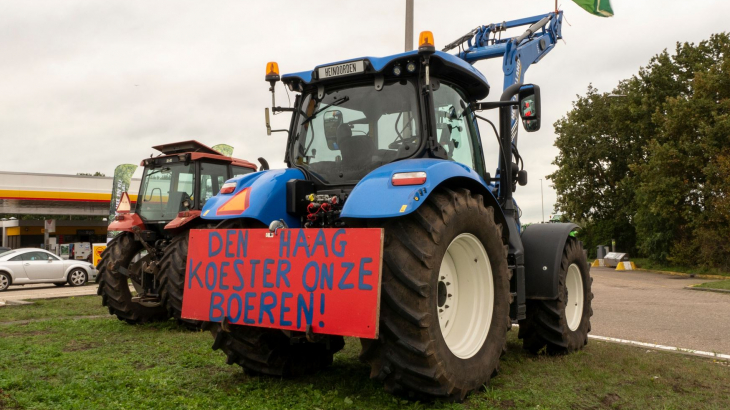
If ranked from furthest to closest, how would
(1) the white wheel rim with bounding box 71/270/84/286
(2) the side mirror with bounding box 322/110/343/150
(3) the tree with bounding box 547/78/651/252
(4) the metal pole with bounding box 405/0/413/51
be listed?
1. (3) the tree with bounding box 547/78/651/252
2. (1) the white wheel rim with bounding box 71/270/84/286
3. (4) the metal pole with bounding box 405/0/413/51
4. (2) the side mirror with bounding box 322/110/343/150

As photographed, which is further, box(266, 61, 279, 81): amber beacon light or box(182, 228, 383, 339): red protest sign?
box(266, 61, 279, 81): amber beacon light

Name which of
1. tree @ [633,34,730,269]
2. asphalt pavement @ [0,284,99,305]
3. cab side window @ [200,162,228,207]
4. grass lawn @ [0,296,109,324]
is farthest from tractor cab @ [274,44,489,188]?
tree @ [633,34,730,269]

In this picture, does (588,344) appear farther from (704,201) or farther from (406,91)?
(704,201)

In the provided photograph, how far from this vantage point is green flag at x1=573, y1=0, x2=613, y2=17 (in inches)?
497

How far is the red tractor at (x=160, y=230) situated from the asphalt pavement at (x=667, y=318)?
6.06 metres

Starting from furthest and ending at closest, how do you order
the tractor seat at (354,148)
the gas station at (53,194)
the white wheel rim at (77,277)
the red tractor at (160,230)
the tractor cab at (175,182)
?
the gas station at (53,194) → the white wheel rim at (77,277) → the tractor cab at (175,182) → the red tractor at (160,230) → the tractor seat at (354,148)

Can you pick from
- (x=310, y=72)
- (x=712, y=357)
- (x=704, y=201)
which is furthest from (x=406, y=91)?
(x=704, y=201)

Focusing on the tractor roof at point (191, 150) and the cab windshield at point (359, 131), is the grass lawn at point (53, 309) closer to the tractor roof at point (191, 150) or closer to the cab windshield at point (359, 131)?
the tractor roof at point (191, 150)

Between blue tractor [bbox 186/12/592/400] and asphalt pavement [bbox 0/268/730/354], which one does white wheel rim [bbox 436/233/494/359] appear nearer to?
blue tractor [bbox 186/12/592/400]

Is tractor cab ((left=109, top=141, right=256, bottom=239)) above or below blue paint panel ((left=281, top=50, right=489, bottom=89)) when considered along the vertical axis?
below

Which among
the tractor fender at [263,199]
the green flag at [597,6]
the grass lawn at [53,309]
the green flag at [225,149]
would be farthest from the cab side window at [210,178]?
the green flag at [597,6]

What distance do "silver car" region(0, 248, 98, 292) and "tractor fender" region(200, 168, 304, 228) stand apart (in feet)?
54.9

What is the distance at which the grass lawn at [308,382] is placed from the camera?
443 centimetres

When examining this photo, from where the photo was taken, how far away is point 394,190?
13.8ft
